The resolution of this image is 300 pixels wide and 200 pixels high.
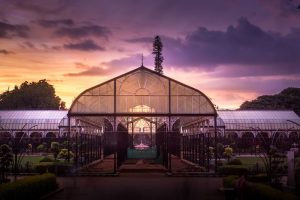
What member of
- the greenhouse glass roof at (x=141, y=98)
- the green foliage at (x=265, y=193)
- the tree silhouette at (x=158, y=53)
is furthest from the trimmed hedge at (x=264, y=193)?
the tree silhouette at (x=158, y=53)

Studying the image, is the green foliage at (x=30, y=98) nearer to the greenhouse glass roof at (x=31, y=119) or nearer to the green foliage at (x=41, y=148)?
the greenhouse glass roof at (x=31, y=119)

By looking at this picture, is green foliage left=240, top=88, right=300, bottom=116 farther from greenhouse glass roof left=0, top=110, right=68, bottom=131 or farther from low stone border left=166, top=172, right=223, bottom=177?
low stone border left=166, top=172, right=223, bottom=177

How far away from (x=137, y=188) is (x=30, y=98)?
101 metres

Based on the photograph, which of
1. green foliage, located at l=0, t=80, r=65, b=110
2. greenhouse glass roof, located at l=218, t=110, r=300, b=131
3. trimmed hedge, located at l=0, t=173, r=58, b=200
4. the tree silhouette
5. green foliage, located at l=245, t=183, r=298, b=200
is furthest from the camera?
green foliage, located at l=0, t=80, r=65, b=110

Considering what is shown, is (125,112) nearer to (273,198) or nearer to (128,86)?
(128,86)

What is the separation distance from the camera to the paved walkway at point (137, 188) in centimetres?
2427

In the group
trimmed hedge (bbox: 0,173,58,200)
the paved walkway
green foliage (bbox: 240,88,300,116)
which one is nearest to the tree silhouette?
green foliage (bbox: 240,88,300,116)

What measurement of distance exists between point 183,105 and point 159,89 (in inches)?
91.8

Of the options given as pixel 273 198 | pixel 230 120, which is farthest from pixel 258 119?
pixel 273 198

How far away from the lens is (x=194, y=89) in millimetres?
39750

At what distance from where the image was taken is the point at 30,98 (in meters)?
125

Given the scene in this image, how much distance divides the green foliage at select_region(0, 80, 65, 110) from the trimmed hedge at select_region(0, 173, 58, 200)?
325 feet

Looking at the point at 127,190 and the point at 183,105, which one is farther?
the point at 183,105

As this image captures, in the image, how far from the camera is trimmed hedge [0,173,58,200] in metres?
19.1
